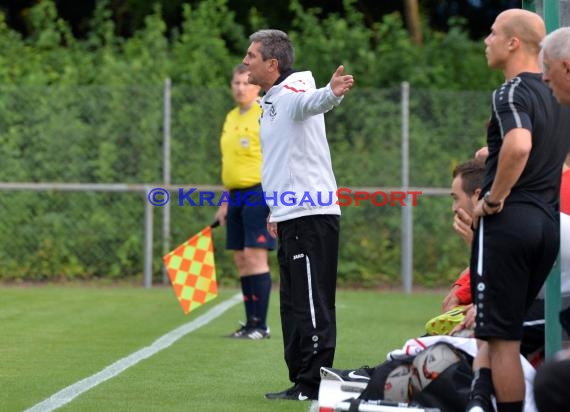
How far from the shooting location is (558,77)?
5.47m

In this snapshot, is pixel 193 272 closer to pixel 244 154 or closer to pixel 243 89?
pixel 244 154

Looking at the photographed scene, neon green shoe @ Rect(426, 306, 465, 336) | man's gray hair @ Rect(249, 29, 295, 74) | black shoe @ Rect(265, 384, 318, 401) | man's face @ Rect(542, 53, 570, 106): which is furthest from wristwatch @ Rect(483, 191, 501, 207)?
man's gray hair @ Rect(249, 29, 295, 74)

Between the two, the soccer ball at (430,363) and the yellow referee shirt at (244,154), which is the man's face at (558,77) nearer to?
the soccer ball at (430,363)

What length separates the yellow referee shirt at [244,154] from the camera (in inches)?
423

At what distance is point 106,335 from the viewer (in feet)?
34.4

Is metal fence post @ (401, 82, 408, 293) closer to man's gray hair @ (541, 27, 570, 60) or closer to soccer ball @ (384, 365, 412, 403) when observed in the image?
soccer ball @ (384, 365, 412, 403)

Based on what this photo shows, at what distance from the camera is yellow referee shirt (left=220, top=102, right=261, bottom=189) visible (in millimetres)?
10750

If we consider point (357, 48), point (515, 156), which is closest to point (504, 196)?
point (515, 156)

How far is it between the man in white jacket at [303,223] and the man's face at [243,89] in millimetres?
3166

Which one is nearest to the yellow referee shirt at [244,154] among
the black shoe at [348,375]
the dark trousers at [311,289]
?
the dark trousers at [311,289]

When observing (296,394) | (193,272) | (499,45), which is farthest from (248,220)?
(499,45)

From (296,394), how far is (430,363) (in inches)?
54.5

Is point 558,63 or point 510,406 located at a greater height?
point 558,63

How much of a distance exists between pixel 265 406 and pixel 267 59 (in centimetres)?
199
